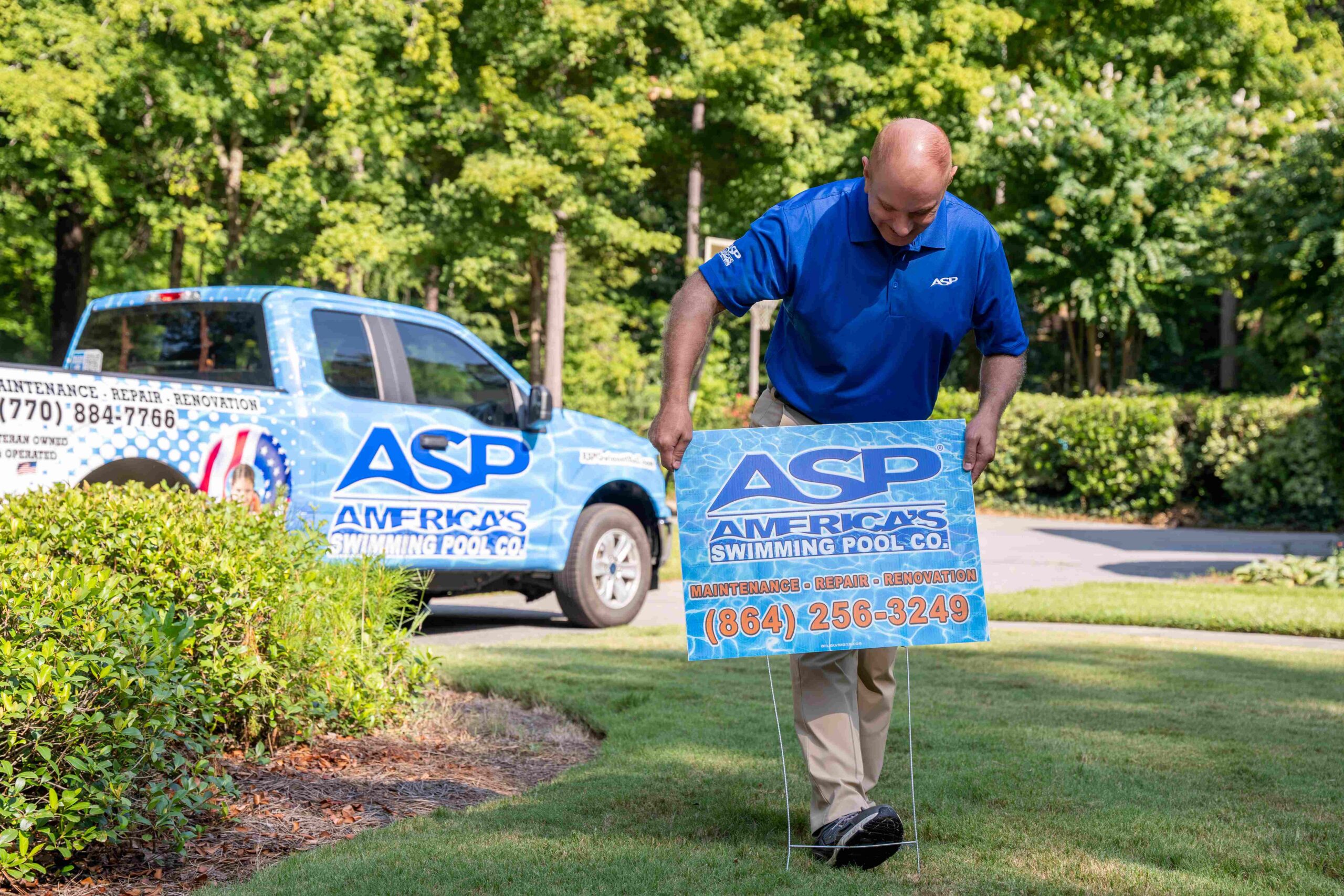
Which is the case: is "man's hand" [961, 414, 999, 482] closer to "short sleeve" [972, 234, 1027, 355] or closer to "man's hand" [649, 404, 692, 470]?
"short sleeve" [972, 234, 1027, 355]

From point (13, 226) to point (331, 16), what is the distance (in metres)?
6.54

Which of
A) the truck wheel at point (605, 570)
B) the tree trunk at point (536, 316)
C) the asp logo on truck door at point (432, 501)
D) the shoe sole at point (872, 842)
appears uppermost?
the tree trunk at point (536, 316)

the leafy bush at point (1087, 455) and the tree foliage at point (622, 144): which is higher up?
the tree foliage at point (622, 144)

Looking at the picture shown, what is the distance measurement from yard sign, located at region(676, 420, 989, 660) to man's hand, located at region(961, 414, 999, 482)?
0.11 feet

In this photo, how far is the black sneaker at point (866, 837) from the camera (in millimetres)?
3861

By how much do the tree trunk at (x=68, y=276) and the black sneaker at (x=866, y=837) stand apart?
70.3 feet

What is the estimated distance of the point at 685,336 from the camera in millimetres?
3938

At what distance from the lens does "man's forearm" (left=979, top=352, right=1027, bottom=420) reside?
13.5 feet

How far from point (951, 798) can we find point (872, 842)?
84 centimetres

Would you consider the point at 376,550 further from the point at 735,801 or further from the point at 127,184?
the point at 127,184

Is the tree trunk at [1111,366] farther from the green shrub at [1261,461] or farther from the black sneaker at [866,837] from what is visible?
the black sneaker at [866,837]

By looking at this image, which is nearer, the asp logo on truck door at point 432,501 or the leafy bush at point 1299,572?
the asp logo on truck door at point 432,501

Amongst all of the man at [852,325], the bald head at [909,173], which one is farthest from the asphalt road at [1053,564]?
the bald head at [909,173]

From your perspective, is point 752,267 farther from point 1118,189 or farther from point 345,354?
point 1118,189
